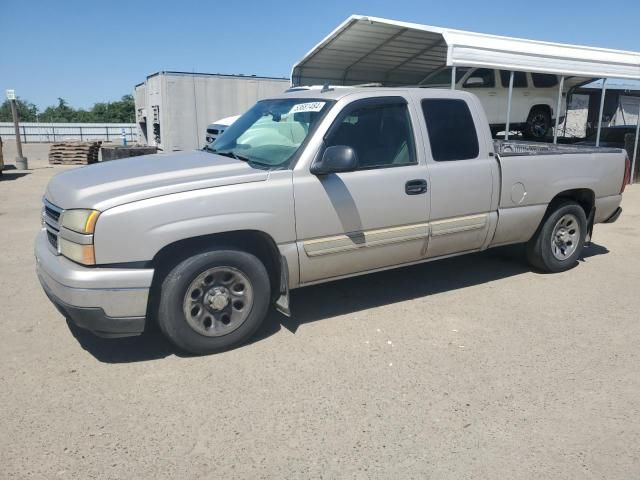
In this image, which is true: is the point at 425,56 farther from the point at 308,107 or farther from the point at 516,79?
the point at 308,107

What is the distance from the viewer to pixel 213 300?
374 cm

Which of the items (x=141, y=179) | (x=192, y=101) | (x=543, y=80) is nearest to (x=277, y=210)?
(x=141, y=179)

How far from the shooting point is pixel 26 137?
41188mm

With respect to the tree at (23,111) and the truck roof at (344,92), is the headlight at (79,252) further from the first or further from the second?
the tree at (23,111)

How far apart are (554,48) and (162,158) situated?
906 cm

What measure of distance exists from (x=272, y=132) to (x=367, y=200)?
3.41 feet

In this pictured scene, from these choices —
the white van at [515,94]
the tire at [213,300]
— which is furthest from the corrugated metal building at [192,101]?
the tire at [213,300]

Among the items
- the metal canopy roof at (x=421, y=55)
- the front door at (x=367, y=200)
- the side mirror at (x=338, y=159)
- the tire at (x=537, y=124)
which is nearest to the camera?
the side mirror at (x=338, y=159)

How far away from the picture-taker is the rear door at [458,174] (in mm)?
4590

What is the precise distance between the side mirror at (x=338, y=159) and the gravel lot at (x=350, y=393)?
1311 mm

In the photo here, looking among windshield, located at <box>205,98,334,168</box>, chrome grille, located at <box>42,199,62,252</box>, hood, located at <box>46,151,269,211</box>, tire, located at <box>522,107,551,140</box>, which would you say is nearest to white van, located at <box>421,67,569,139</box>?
tire, located at <box>522,107,551,140</box>

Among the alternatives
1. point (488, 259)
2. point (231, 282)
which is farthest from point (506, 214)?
point (231, 282)

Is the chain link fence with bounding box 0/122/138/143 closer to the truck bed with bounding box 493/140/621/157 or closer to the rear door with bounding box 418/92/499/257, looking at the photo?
the truck bed with bounding box 493/140/621/157

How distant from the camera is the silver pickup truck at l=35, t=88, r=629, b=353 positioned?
11.2ft
